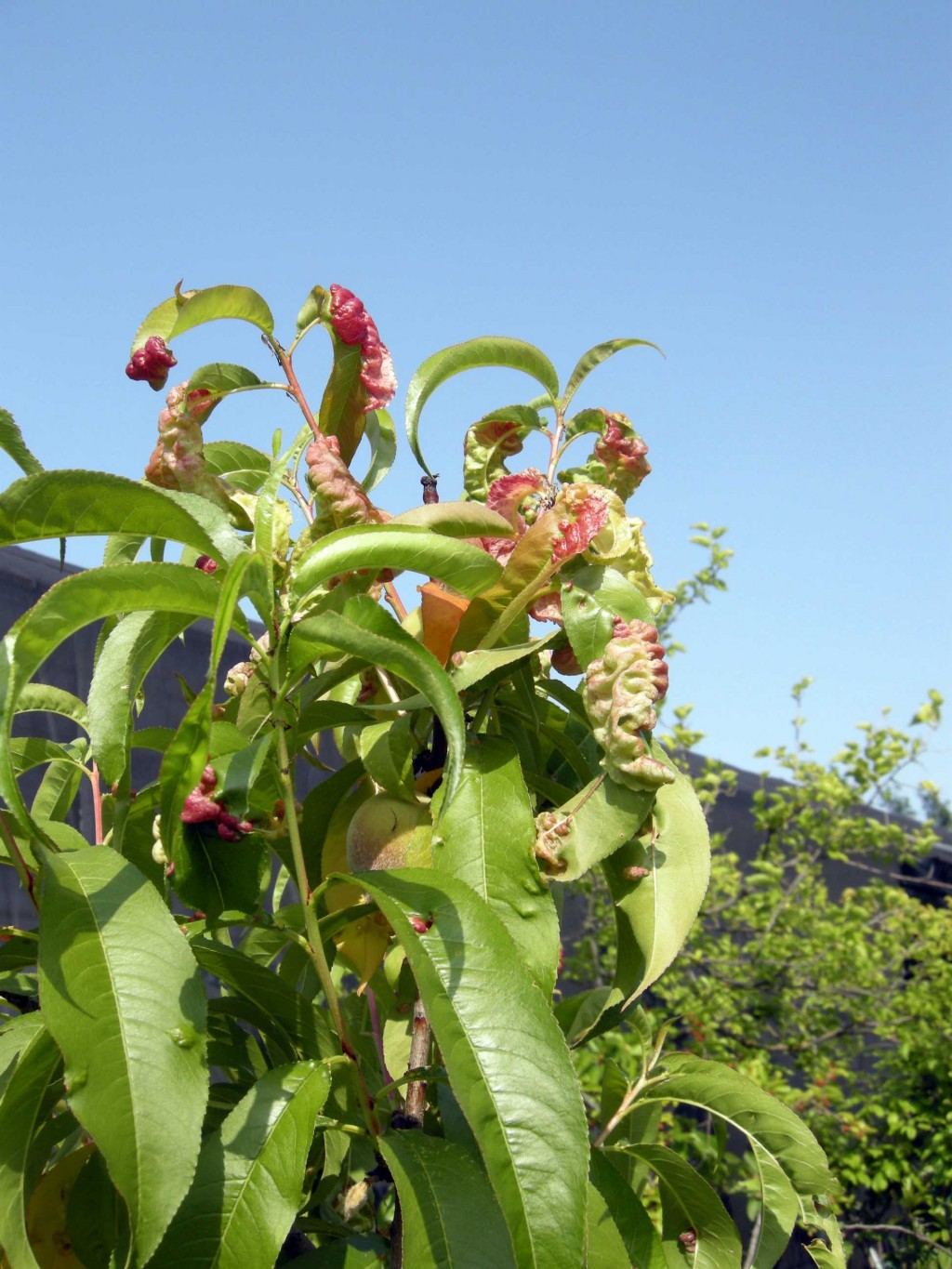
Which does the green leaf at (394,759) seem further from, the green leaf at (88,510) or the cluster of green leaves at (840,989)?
the cluster of green leaves at (840,989)

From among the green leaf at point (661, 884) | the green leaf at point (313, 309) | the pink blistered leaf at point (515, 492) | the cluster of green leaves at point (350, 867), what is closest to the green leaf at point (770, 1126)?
the cluster of green leaves at point (350, 867)

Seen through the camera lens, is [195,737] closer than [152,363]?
Yes

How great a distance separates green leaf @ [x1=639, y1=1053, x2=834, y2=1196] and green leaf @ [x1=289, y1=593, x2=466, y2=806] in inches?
21.0

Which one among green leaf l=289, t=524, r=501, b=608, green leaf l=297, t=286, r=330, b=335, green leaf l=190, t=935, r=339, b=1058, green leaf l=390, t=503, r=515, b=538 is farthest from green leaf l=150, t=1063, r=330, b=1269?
green leaf l=297, t=286, r=330, b=335

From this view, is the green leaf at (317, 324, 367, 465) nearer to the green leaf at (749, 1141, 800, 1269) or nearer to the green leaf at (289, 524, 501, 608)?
the green leaf at (289, 524, 501, 608)

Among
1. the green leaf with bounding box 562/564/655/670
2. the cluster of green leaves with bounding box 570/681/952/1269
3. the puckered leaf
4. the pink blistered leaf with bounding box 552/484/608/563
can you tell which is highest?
the puckered leaf

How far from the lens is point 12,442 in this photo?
852mm

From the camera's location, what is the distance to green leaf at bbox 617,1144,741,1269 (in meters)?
1.04

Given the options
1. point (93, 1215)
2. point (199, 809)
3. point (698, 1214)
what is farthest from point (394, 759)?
point (698, 1214)

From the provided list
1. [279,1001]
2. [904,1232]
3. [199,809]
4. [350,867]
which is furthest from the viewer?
[904,1232]

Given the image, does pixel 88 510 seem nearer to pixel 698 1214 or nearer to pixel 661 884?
pixel 661 884

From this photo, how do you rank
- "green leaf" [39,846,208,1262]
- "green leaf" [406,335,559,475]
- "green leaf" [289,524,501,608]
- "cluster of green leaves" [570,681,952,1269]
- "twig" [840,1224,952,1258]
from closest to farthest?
"green leaf" [39,846,208,1262] → "green leaf" [289,524,501,608] → "green leaf" [406,335,559,475] → "twig" [840,1224,952,1258] → "cluster of green leaves" [570,681,952,1269]

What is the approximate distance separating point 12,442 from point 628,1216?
0.77m

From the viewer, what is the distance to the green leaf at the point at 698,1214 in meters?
1.04
